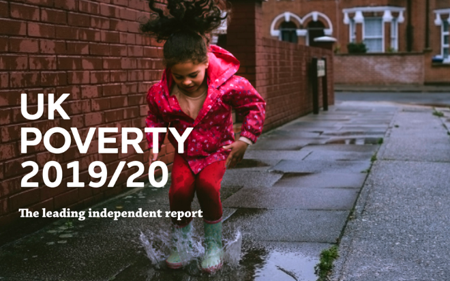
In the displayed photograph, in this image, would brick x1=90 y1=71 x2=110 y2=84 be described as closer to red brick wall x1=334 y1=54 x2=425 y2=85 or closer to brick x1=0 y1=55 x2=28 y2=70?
brick x1=0 y1=55 x2=28 y2=70

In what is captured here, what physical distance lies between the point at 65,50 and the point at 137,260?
1.96 meters

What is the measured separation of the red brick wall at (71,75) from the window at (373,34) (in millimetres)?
29575

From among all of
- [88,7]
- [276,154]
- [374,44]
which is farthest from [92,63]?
[374,44]

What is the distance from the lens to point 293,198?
5.62 metres

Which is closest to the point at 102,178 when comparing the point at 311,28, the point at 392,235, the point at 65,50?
the point at 65,50

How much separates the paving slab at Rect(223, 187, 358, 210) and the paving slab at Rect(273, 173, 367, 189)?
0.19m

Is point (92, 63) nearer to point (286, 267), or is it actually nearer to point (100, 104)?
point (100, 104)

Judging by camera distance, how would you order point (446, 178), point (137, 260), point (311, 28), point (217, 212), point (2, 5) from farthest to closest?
point (311, 28) → point (446, 178) → point (2, 5) → point (137, 260) → point (217, 212)

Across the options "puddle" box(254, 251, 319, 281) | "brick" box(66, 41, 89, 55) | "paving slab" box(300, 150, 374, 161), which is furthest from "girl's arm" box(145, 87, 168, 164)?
"paving slab" box(300, 150, 374, 161)

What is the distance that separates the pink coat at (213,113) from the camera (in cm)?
356

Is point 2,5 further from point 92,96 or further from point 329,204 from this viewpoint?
point 329,204

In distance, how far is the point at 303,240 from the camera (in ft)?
14.0

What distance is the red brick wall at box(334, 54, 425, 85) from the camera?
102 feet

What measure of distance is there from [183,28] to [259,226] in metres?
1.80
